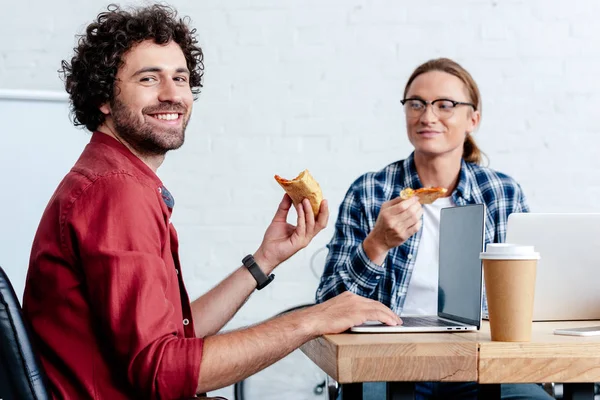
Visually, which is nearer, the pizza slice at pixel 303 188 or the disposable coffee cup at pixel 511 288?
the disposable coffee cup at pixel 511 288

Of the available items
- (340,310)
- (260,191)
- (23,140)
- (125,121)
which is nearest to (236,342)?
(340,310)

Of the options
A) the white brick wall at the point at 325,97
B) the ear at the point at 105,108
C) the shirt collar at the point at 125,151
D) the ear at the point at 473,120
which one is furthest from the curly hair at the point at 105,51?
the white brick wall at the point at 325,97

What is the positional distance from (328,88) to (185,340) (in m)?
2.05

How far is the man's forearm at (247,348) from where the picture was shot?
134cm

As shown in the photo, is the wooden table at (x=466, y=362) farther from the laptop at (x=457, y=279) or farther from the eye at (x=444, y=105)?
the eye at (x=444, y=105)

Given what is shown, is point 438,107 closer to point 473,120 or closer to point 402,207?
point 473,120

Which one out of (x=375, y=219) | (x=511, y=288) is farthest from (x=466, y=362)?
(x=375, y=219)

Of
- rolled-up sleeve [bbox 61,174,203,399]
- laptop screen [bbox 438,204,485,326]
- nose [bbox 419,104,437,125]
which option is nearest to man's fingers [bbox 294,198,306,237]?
laptop screen [bbox 438,204,485,326]

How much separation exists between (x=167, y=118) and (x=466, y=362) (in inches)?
31.4

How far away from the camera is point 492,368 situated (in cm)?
128

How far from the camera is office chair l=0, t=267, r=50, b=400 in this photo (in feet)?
3.92

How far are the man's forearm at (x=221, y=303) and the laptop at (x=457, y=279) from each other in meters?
0.43

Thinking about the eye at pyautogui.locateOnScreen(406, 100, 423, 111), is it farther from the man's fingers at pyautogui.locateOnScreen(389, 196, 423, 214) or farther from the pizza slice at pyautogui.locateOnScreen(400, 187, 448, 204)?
the man's fingers at pyautogui.locateOnScreen(389, 196, 423, 214)

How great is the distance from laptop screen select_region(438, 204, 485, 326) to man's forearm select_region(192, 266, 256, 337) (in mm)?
480
